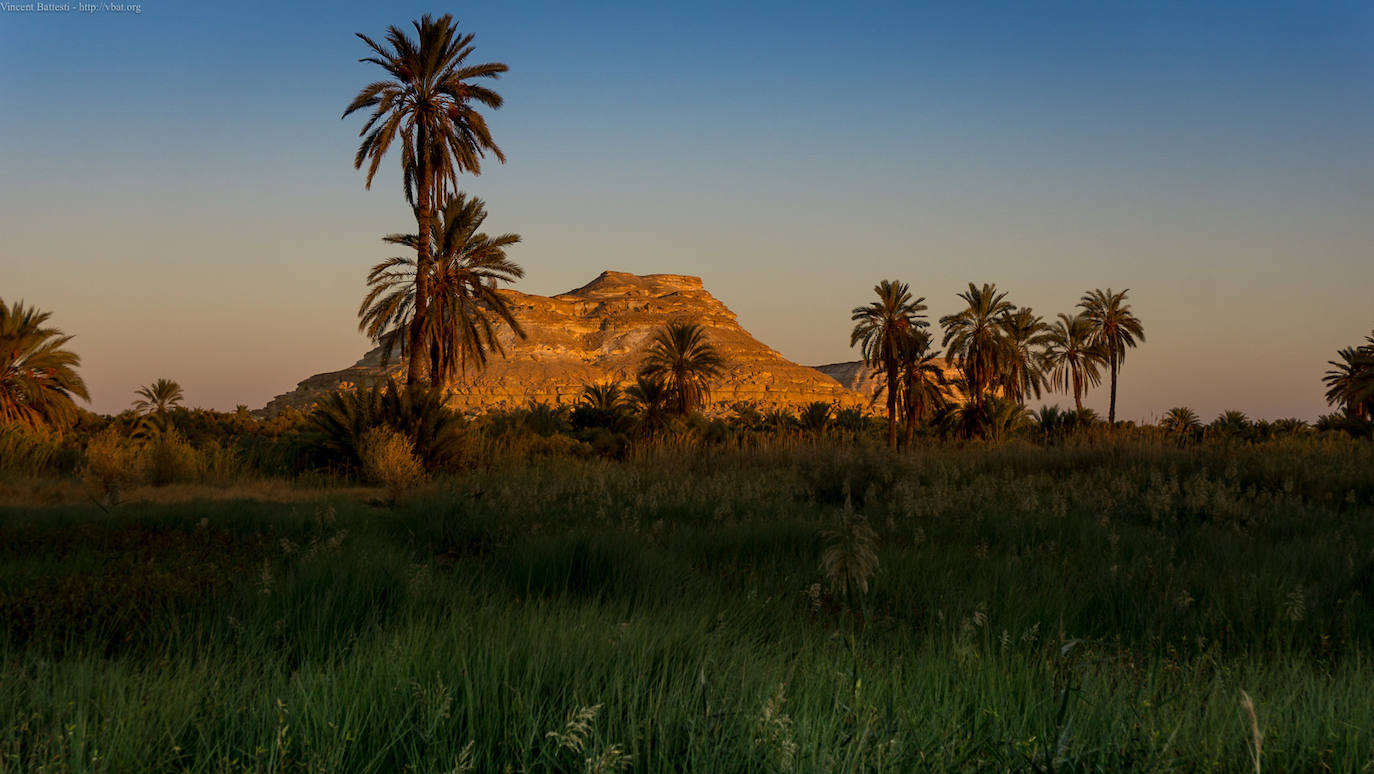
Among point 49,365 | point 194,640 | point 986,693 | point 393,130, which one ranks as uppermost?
point 393,130

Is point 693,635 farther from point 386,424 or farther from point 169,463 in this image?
point 386,424

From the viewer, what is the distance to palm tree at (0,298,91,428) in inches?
735

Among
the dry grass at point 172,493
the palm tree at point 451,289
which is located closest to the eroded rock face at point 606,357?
the palm tree at point 451,289

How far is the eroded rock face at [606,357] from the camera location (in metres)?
103

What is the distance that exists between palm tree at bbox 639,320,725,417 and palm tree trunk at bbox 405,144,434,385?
1600 centimetres

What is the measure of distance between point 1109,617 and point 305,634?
446cm

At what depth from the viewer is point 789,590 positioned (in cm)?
577

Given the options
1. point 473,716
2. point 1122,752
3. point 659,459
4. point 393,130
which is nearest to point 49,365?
point 393,130

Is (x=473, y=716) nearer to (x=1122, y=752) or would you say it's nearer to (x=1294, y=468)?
(x=1122, y=752)

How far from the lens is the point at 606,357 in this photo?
132500 millimetres

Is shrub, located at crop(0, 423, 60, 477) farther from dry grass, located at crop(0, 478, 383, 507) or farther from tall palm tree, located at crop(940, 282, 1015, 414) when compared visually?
tall palm tree, located at crop(940, 282, 1015, 414)

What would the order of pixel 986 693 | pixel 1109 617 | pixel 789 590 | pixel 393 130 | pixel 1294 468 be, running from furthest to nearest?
pixel 393 130 < pixel 1294 468 < pixel 789 590 < pixel 1109 617 < pixel 986 693

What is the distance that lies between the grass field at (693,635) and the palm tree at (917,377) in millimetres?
23064

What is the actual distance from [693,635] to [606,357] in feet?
424
